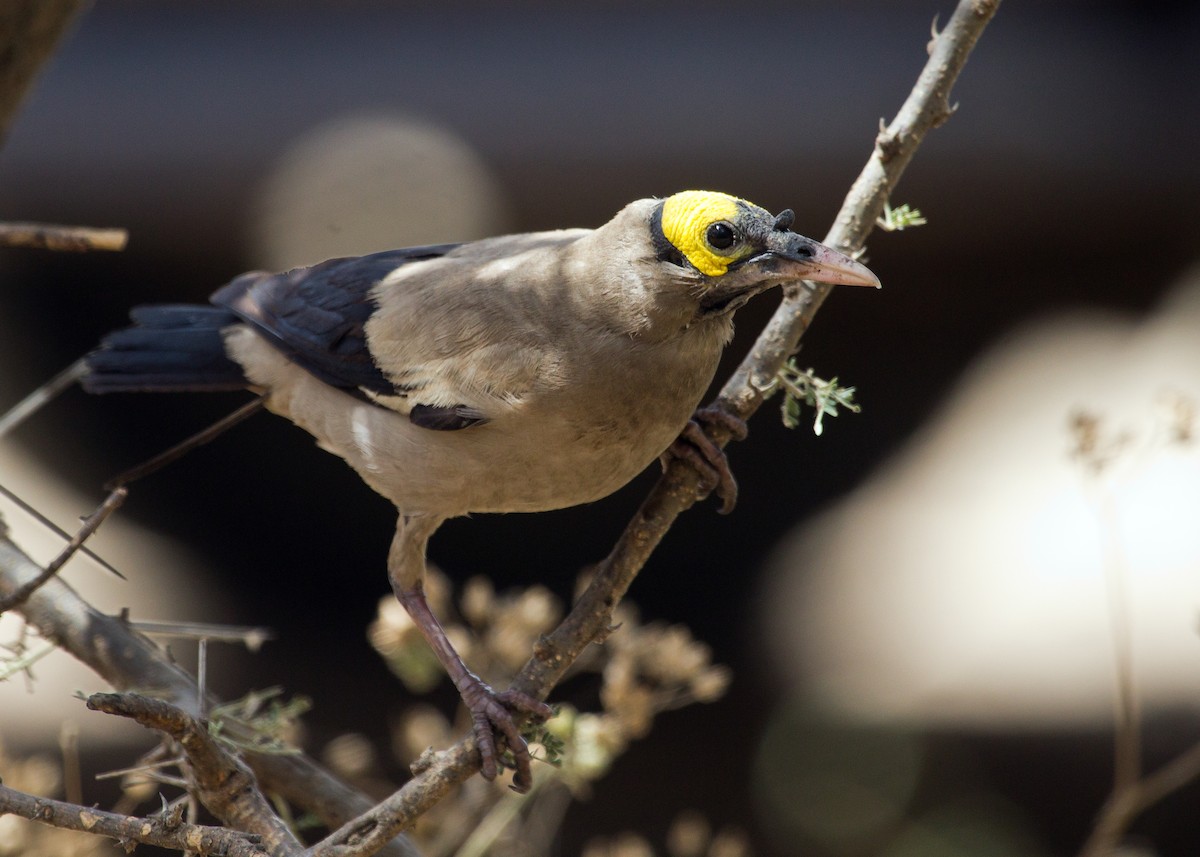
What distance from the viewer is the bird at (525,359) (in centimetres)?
256

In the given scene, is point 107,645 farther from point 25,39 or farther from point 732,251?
point 732,251

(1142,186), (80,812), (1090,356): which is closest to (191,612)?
(80,812)

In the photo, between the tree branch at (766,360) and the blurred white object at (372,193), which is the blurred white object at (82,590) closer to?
the blurred white object at (372,193)

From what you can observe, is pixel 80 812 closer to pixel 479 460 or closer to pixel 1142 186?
pixel 479 460

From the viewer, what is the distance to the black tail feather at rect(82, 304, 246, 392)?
11.6 ft

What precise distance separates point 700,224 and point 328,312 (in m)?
1.19

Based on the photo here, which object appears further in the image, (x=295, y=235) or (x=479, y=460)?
(x=295, y=235)

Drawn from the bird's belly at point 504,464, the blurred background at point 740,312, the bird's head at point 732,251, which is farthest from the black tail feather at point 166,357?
the blurred background at point 740,312

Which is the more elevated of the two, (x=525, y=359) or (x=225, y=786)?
(x=525, y=359)

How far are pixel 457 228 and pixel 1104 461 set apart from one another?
11.8ft

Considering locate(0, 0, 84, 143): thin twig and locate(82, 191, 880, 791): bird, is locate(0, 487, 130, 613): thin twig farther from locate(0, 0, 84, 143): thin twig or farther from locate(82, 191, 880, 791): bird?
locate(0, 0, 84, 143): thin twig

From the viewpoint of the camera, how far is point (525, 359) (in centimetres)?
277

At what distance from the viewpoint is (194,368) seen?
11.8 feet

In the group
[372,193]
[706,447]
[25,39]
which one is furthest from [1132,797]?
[372,193]
